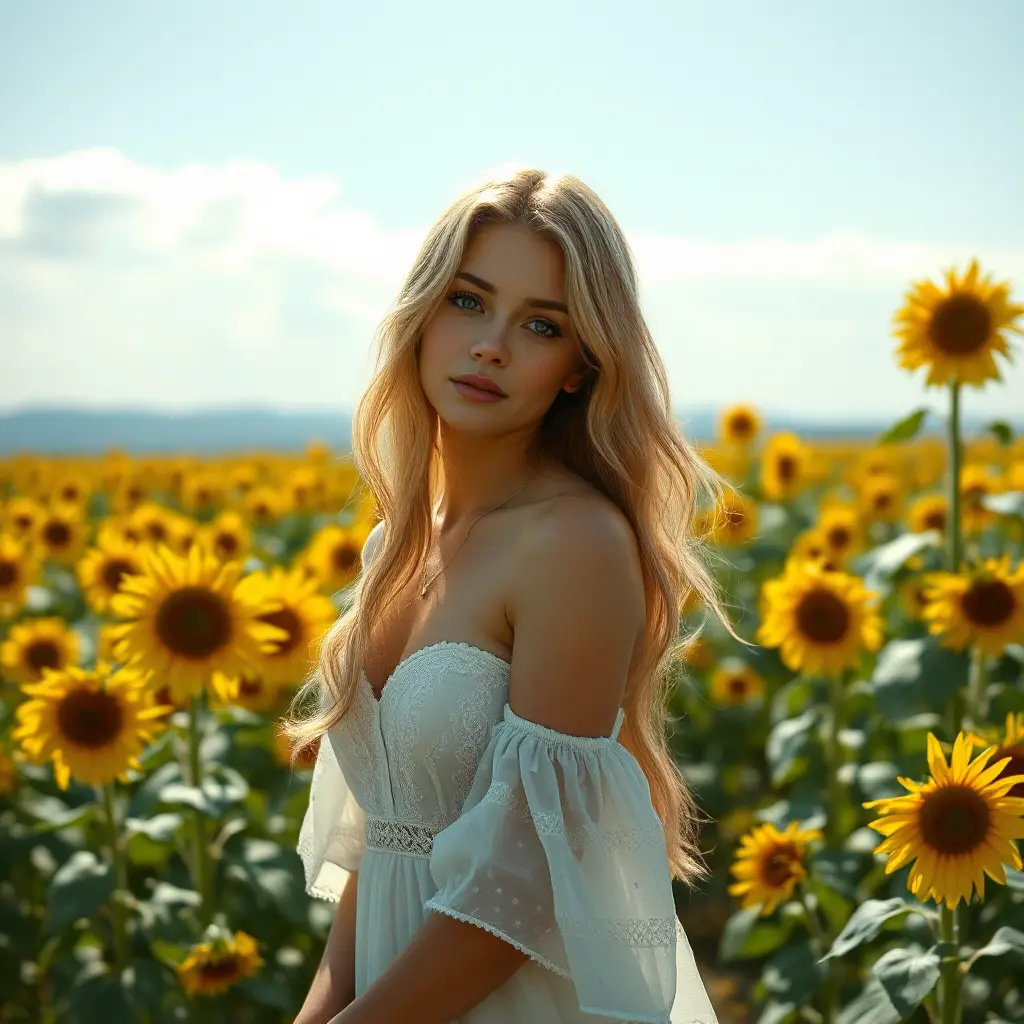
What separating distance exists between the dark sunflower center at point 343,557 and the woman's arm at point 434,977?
3.74m

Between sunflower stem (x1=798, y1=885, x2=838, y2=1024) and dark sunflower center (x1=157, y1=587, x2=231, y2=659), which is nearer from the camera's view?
dark sunflower center (x1=157, y1=587, x2=231, y2=659)

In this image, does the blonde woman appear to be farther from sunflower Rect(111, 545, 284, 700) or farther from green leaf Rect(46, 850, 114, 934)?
green leaf Rect(46, 850, 114, 934)

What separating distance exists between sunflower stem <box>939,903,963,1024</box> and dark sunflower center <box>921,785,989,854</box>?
0.76ft

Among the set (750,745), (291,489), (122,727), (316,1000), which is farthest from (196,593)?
(291,489)

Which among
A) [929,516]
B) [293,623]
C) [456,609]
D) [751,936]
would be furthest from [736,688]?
[456,609]

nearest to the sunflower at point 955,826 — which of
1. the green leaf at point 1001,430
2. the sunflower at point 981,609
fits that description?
the sunflower at point 981,609

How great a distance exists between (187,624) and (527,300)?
1.70 m

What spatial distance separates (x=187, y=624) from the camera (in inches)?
134

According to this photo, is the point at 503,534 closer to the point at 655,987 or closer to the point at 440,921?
the point at 440,921

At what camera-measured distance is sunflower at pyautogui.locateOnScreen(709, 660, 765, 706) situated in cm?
643

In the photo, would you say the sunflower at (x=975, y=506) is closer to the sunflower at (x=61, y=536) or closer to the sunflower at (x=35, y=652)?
the sunflower at (x=35, y=652)

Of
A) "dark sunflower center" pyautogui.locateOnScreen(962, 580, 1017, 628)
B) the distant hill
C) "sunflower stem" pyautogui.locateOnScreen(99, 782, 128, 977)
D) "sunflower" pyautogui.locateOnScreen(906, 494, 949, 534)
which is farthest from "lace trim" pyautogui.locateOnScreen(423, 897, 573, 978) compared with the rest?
the distant hill

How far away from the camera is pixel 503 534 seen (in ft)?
7.00

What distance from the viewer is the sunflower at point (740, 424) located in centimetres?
816
